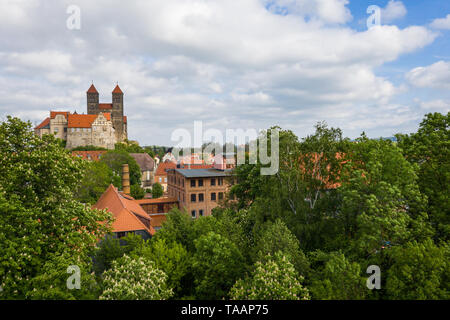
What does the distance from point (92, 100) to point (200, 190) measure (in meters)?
130

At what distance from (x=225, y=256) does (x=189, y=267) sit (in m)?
3.31

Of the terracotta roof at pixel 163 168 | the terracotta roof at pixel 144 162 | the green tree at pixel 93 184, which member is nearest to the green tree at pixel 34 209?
the green tree at pixel 93 184

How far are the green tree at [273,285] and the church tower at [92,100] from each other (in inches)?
6528

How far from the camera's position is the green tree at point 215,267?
19.3 meters

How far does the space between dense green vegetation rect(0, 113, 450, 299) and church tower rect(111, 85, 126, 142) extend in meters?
147

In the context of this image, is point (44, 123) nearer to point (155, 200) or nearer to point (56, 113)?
point (56, 113)

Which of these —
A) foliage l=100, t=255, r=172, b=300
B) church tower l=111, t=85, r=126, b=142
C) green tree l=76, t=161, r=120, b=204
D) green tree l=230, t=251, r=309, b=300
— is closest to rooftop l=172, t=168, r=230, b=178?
green tree l=76, t=161, r=120, b=204

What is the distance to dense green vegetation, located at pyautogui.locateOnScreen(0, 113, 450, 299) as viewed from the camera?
1551 centimetres

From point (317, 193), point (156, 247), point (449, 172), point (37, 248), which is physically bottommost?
point (156, 247)

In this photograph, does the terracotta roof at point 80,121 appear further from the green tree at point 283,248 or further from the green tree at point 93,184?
the green tree at point 283,248

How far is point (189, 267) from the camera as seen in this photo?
70.3 ft
